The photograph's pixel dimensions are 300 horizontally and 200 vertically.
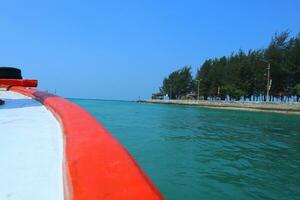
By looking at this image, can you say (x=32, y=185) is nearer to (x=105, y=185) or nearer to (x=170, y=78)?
(x=105, y=185)

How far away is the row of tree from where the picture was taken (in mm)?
68125

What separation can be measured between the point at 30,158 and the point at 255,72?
74.3 m

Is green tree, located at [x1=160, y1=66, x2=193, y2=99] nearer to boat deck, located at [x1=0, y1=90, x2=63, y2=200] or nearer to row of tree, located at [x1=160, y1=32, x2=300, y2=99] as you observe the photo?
row of tree, located at [x1=160, y1=32, x2=300, y2=99]

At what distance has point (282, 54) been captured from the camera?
70.2 m

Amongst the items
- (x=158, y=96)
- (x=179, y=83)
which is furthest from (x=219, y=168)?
(x=158, y=96)

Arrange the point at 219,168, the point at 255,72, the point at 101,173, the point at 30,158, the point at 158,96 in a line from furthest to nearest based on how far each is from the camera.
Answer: the point at 158,96 < the point at 255,72 < the point at 219,168 < the point at 30,158 < the point at 101,173

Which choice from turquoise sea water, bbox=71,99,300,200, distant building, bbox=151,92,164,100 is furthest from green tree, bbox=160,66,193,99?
turquoise sea water, bbox=71,99,300,200

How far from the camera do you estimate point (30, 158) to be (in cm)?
266

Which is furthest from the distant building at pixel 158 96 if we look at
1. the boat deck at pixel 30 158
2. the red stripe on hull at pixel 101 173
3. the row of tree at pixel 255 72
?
the red stripe on hull at pixel 101 173

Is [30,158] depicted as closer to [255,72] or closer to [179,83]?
[255,72]

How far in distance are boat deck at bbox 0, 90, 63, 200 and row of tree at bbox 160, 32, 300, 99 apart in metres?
65.6

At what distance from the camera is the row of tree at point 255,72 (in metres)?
68.1

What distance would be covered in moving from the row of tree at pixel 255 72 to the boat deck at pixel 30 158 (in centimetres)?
6564

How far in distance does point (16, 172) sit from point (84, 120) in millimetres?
876
